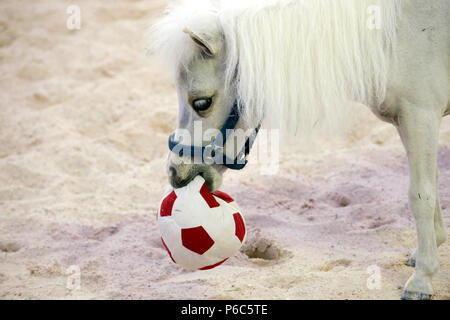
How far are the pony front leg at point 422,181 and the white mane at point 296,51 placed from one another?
0.18m

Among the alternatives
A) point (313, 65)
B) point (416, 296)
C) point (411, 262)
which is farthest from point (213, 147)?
point (411, 262)

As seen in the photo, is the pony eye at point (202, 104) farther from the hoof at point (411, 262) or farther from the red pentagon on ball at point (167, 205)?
the hoof at point (411, 262)

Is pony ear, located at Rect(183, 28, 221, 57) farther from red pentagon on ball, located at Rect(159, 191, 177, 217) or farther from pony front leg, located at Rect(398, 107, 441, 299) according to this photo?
pony front leg, located at Rect(398, 107, 441, 299)

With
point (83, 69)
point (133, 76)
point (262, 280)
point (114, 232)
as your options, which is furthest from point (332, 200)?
point (83, 69)

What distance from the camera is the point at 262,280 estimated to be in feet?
7.44

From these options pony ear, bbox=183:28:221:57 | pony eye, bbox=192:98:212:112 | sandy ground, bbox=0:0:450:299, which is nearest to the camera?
pony ear, bbox=183:28:221:57

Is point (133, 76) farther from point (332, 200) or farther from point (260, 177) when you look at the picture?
point (332, 200)

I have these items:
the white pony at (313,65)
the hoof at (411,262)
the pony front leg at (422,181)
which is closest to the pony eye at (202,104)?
the white pony at (313,65)

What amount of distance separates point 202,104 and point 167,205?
1.51 feet

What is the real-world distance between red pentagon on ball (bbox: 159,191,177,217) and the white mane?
467 mm

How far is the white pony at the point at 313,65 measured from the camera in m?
1.96

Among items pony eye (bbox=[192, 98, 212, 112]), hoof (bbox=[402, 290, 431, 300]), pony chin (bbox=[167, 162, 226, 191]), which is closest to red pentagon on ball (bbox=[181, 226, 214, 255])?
pony chin (bbox=[167, 162, 226, 191])

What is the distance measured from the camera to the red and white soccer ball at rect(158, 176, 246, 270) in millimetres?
1959

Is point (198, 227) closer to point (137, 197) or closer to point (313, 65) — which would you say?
point (313, 65)
